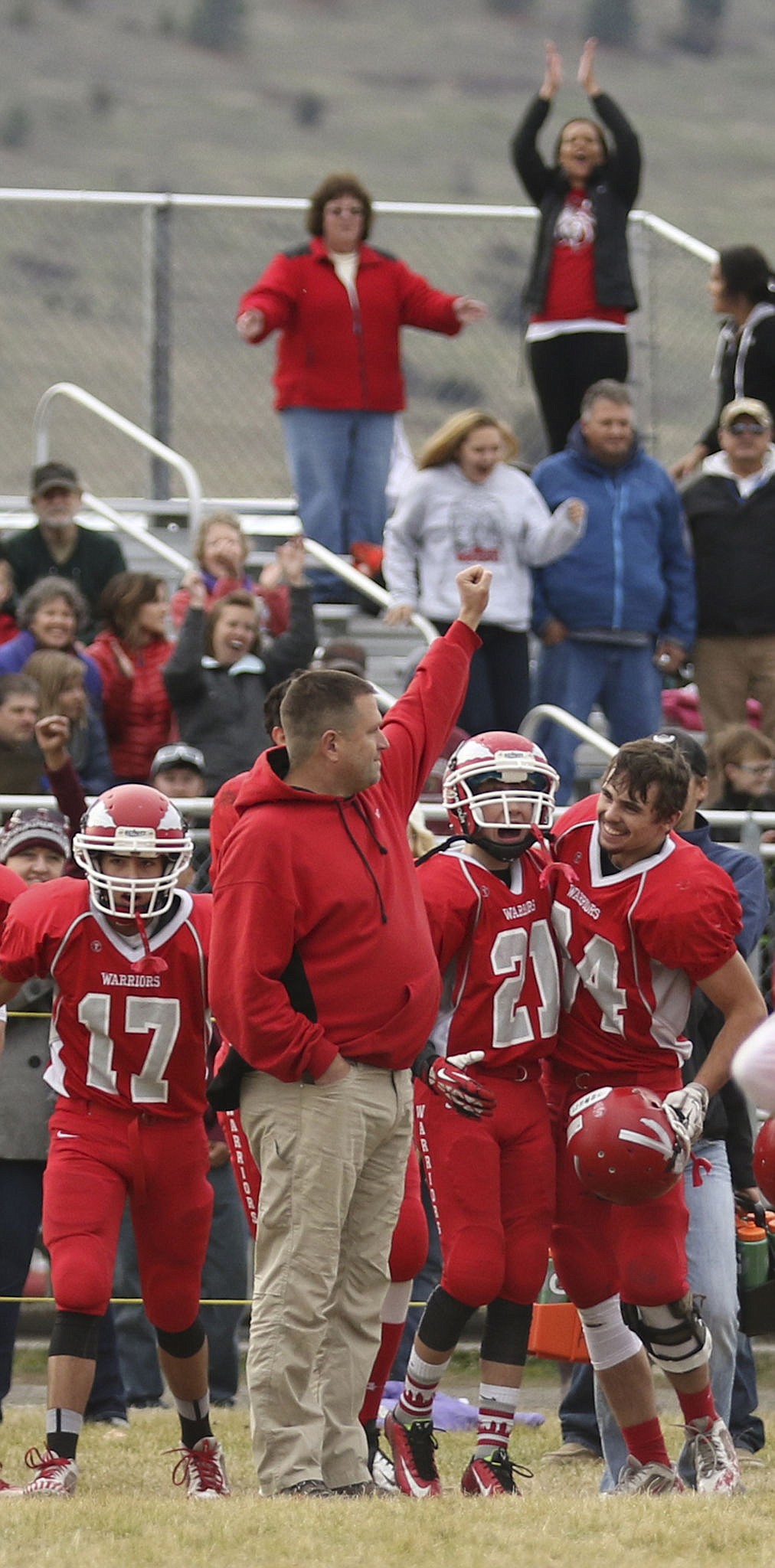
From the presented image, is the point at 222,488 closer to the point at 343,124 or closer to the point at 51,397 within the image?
the point at 51,397

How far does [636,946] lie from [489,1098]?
0.57m

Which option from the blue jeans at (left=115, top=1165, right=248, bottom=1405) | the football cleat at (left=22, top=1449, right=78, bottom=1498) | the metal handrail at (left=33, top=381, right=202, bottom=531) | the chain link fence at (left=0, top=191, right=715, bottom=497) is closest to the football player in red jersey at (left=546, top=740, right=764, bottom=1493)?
the football cleat at (left=22, top=1449, right=78, bottom=1498)

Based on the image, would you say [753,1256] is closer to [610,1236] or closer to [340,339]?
[610,1236]

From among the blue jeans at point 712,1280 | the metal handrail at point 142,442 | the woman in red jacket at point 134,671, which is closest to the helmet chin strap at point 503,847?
the blue jeans at point 712,1280

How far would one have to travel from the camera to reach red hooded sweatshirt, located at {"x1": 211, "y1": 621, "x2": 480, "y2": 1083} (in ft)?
20.8

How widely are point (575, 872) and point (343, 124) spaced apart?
6593cm

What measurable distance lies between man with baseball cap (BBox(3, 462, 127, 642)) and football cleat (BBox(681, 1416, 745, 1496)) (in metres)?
5.72

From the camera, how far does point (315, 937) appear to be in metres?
6.49

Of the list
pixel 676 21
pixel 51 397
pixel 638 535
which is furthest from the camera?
pixel 676 21

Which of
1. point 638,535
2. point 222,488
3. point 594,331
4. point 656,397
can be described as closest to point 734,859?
point 638,535

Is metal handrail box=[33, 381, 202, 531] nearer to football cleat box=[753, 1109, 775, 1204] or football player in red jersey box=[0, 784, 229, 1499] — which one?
football player in red jersey box=[0, 784, 229, 1499]

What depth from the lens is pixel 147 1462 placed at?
7.76 meters

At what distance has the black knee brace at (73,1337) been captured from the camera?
268 inches

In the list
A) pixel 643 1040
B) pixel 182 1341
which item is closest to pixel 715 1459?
pixel 643 1040
